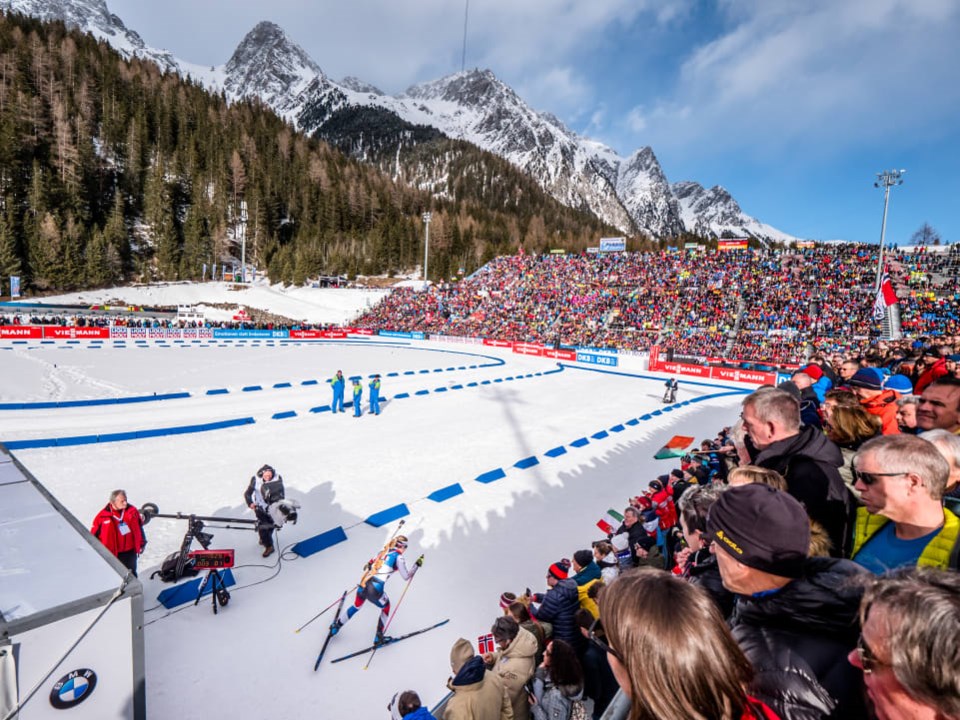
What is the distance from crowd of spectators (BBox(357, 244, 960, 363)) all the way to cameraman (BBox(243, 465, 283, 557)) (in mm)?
24563

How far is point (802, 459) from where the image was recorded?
3.03 metres

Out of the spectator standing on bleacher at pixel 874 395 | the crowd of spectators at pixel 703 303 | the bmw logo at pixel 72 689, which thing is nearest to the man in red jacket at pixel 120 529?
the bmw logo at pixel 72 689

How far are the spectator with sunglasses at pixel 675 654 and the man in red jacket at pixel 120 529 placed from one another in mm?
4878

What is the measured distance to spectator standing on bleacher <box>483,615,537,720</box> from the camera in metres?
3.12

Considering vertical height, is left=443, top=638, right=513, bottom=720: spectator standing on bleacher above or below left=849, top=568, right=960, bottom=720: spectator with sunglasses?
below

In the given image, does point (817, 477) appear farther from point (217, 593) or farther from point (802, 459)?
point (217, 593)

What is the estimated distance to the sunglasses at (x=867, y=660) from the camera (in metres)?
1.15

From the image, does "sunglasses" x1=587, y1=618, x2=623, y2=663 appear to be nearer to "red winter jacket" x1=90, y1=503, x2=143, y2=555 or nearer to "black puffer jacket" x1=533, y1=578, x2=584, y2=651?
"black puffer jacket" x1=533, y1=578, x2=584, y2=651

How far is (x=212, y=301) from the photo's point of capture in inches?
2016

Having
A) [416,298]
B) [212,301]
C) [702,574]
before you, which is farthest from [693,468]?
[212,301]

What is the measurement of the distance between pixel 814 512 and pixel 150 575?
6691 mm

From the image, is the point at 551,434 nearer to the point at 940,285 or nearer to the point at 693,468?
the point at 693,468

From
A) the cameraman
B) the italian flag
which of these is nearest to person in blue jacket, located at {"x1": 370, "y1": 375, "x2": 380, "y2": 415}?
the cameraman

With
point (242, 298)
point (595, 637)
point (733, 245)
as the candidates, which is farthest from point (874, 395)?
point (242, 298)
